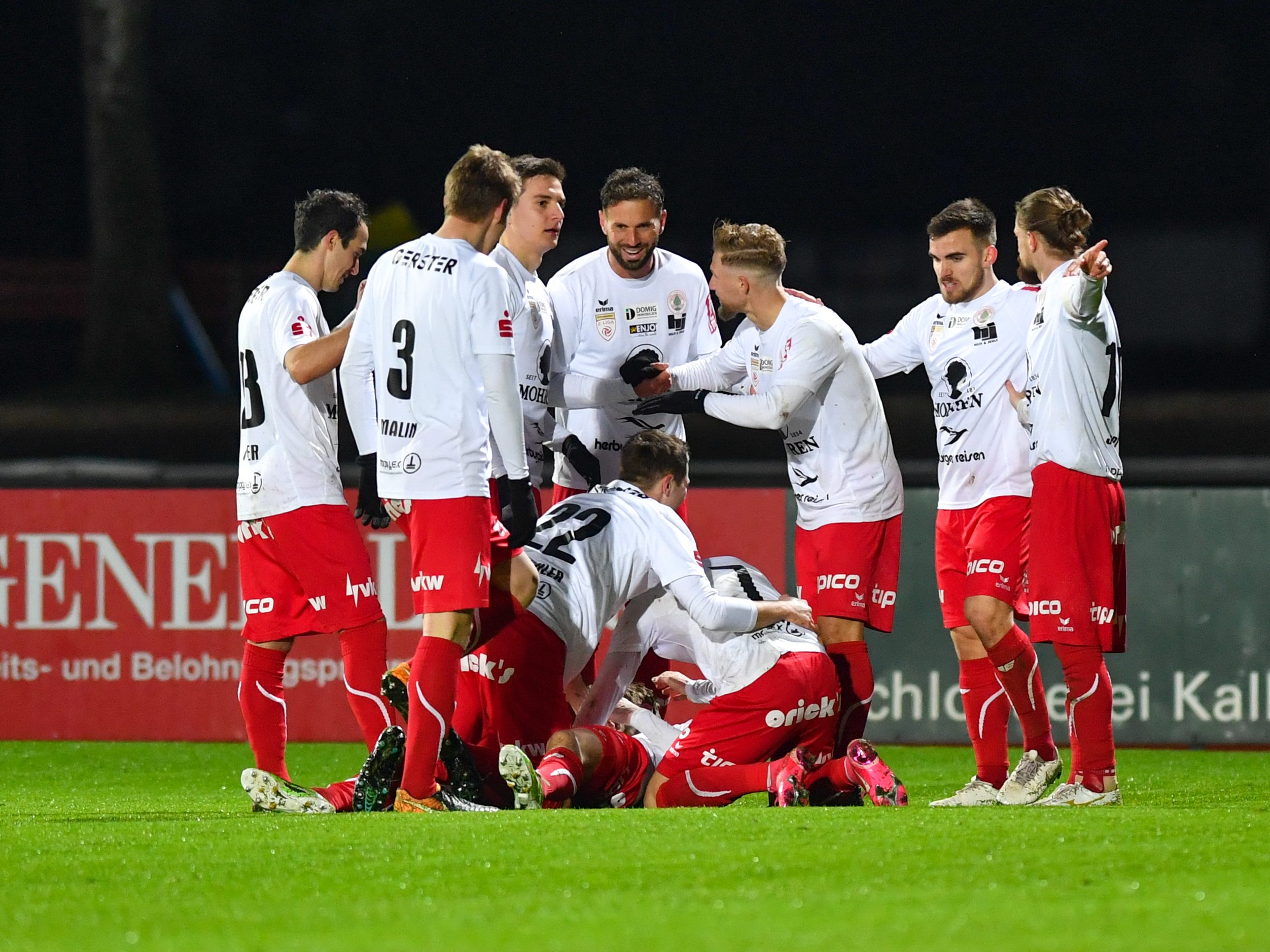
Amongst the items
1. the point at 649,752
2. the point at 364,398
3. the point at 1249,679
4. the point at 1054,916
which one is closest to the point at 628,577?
the point at 649,752

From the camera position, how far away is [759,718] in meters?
5.61

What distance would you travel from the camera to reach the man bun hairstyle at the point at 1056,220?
5.55 m

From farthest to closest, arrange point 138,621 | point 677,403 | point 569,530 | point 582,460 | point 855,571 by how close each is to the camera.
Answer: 1. point 138,621
2. point 582,460
3. point 677,403
4. point 855,571
5. point 569,530

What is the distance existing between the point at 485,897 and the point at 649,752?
2288 mm

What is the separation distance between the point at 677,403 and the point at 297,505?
4.84 feet

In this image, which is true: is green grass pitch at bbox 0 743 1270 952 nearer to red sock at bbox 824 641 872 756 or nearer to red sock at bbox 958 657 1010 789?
red sock at bbox 958 657 1010 789

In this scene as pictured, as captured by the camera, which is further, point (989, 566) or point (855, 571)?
point (855, 571)

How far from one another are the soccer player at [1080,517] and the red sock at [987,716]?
0.42 metres

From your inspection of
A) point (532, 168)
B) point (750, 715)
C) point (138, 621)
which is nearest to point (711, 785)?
point (750, 715)

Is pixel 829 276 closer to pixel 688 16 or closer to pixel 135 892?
pixel 688 16

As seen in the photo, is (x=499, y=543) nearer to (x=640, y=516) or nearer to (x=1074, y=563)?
(x=640, y=516)

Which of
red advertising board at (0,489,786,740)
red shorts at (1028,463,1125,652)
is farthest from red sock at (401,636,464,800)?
red advertising board at (0,489,786,740)

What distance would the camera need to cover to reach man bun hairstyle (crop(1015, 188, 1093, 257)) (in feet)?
18.2

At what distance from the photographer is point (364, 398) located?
539cm
